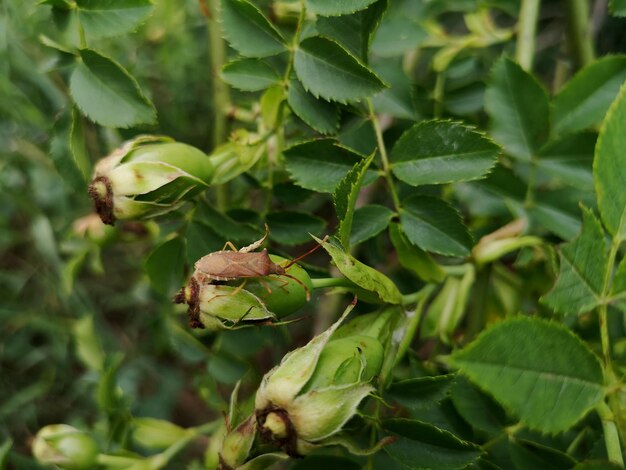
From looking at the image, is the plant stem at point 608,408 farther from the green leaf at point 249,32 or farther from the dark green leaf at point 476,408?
the green leaf at point 249,32

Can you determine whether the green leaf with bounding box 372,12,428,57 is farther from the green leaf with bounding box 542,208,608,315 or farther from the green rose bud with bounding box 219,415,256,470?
the green rose bud with bounding box 219,415,256,470

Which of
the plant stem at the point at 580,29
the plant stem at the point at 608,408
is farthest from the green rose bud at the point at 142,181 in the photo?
Answer: the plant stem at the point at 580,29

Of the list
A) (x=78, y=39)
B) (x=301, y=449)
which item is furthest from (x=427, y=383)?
(x=78, y=39)

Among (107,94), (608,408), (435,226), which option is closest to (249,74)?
(107,94)

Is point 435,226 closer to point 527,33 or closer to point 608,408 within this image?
point 608,408

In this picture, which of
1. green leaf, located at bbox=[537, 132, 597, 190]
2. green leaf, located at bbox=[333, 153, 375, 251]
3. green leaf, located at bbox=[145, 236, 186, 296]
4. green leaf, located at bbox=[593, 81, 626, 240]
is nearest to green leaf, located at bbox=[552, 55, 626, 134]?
green leaf, located at bbox=[537, 132, 597, 190]
